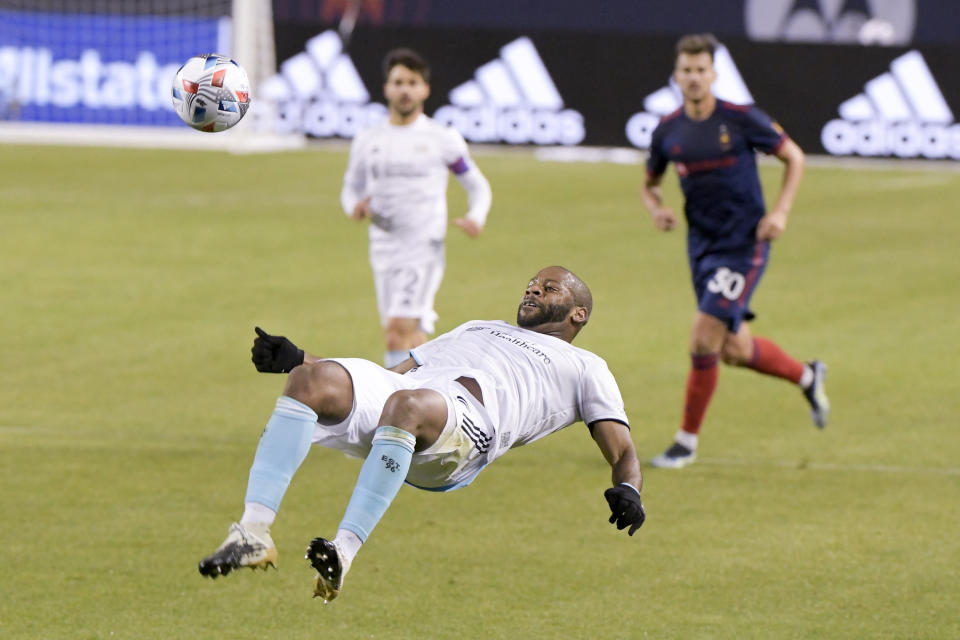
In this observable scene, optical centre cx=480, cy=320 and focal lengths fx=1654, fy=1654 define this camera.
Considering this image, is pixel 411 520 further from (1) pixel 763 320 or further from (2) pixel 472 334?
(1) pixel 763 320

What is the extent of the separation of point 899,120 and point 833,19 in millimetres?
6674

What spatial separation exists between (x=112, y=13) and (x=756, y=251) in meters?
21.1

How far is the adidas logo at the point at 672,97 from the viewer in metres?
26.1

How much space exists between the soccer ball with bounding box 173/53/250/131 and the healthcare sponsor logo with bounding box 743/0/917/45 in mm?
25754

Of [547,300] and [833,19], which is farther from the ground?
[547,300]

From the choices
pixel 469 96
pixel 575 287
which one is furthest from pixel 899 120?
pixel 575 287

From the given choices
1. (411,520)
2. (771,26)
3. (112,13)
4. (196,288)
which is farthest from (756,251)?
(771,26)

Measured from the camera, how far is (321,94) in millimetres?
28125

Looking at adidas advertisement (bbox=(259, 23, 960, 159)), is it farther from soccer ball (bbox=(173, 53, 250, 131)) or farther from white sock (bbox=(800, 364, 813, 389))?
soccer ball (bbox=(173, 53, 250, 131))

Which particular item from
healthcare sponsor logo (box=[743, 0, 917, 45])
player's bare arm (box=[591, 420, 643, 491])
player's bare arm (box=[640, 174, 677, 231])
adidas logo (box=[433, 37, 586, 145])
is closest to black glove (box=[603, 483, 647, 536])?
player's bare arm (box=[591, 420, 643, 491])

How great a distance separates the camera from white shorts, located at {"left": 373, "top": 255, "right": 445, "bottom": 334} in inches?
416

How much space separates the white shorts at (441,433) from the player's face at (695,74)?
3.94 m

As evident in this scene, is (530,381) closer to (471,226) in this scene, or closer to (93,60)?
(471,226)

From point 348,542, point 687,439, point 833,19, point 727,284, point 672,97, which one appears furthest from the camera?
point 833,19
